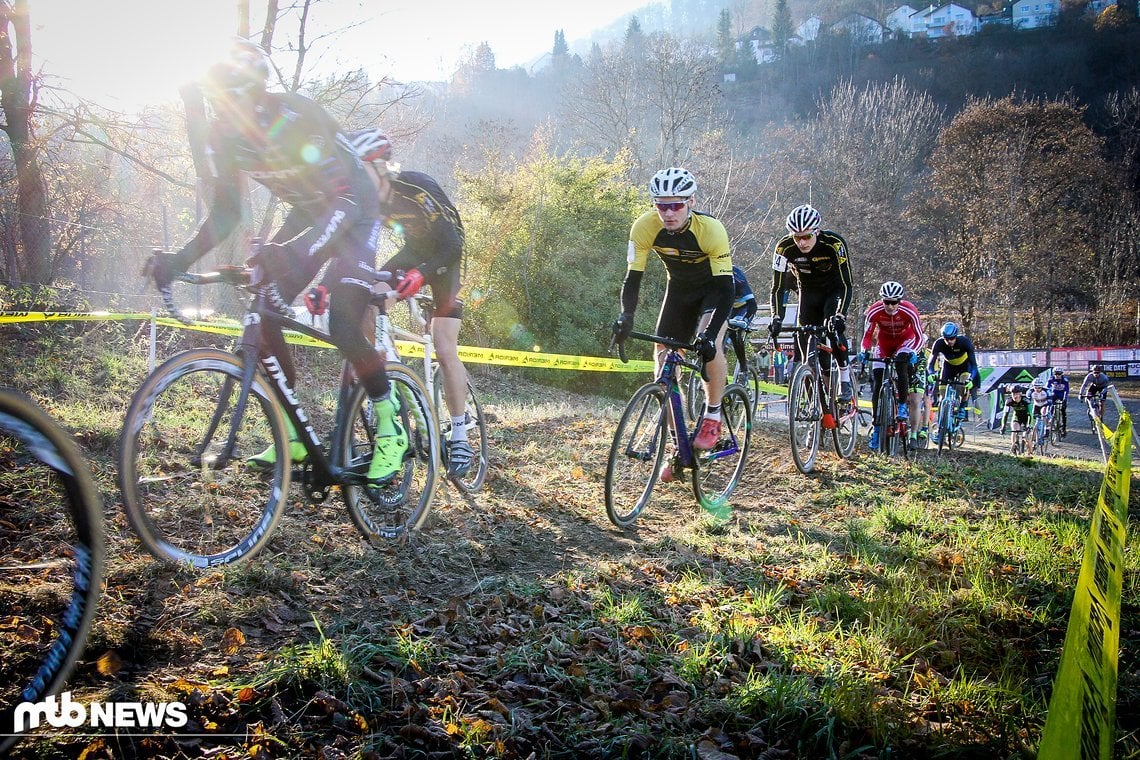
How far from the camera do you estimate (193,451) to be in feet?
10.5

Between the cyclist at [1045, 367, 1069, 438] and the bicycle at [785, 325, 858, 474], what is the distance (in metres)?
14.0

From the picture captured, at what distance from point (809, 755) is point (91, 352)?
385 inches

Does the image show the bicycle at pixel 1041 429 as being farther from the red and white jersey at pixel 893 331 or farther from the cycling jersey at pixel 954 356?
the red and white jersey at pixel 893 331

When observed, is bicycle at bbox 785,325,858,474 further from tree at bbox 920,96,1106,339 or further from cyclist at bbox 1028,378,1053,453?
tree at bbox 920,96,1106,339

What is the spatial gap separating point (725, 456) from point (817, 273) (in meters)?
3.69

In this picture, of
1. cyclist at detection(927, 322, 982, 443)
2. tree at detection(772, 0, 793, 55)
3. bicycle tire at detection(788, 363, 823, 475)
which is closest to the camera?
bicycle tire at detection(788, 363, 823, 475)

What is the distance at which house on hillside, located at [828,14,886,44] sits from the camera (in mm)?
91875

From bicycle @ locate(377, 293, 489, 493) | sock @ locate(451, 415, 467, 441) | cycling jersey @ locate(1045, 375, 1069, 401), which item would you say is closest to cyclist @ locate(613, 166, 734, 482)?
sock @ locate(451, 415, 467, 441)

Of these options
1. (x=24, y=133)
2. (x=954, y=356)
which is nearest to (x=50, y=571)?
(x=24, y=133)

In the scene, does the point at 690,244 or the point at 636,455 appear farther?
the point at 690,244

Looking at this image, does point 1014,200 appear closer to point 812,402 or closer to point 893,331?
point 893,331

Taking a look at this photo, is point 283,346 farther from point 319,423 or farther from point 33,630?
point 319,423

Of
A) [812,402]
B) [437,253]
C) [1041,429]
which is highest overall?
[437,253]

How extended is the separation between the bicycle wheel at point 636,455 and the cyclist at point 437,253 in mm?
1084
